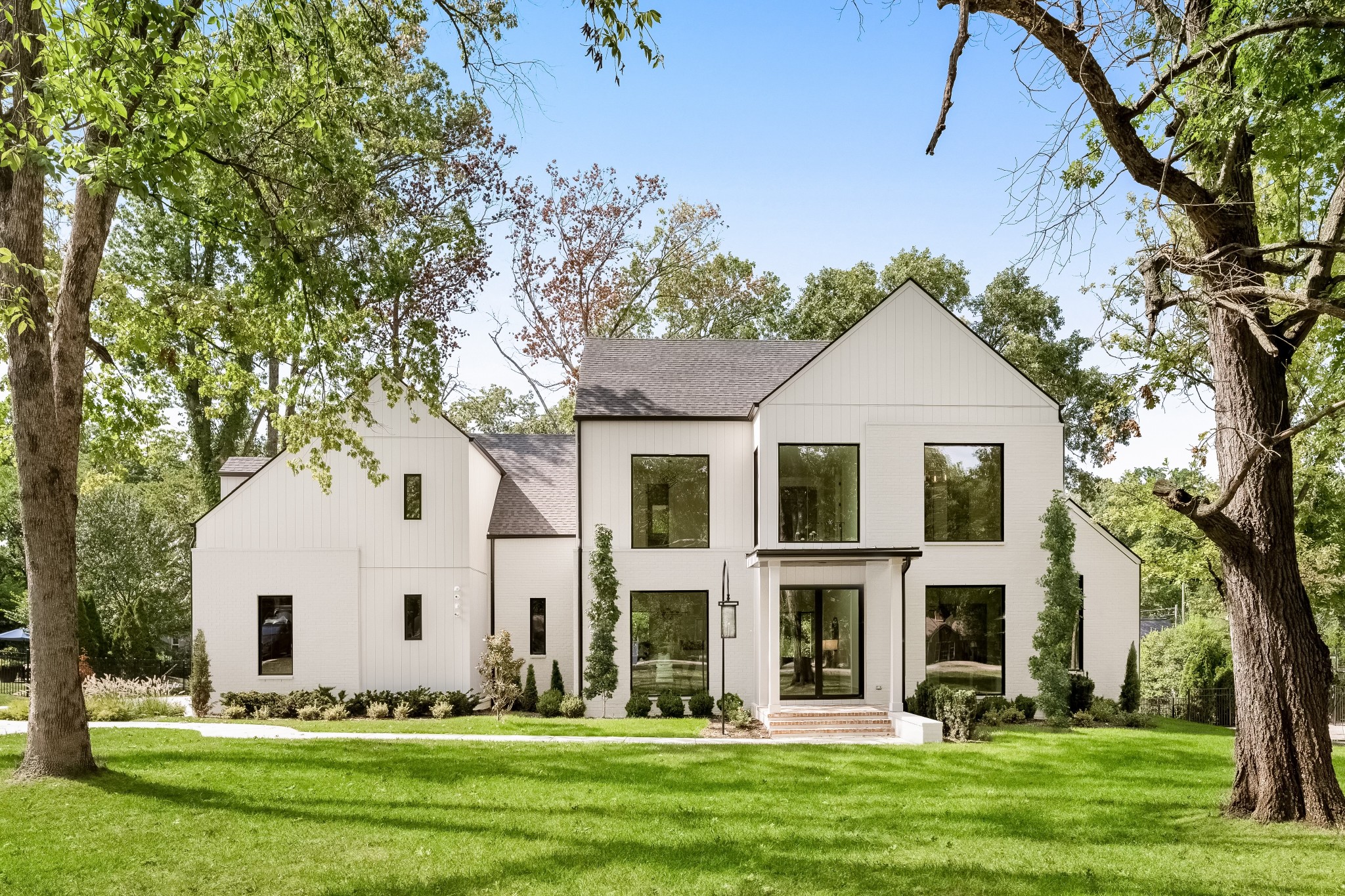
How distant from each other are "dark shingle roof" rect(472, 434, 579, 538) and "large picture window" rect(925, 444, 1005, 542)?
7850mm

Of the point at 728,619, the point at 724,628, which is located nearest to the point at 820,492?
the point at 728,619

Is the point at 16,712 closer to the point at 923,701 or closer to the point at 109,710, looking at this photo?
the point at 109,710

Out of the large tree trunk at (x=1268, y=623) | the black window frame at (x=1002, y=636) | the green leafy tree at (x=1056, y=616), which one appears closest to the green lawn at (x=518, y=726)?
the black window frame at (x=1002, y=636)

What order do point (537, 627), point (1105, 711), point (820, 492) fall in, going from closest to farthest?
point (1105, 711) < point (820, 492) < point (537, 627)

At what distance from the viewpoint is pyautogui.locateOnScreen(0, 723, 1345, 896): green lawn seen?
27.1 ft

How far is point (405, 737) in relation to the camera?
1659 centimetres

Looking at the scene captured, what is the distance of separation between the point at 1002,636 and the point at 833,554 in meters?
4.51

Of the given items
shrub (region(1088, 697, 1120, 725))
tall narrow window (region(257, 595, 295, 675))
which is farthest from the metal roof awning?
tall narrow window (region(257, 595, 295, 675))

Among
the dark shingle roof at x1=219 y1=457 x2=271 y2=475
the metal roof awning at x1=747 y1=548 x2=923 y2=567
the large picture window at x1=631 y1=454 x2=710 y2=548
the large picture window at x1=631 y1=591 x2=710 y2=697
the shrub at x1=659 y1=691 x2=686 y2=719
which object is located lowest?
the shrub at x1=659 y1=691 x2=686 y2=719

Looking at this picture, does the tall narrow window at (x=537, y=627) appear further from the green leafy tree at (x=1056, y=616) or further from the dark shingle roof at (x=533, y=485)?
the green leafy tree at (x=1056, y=616)

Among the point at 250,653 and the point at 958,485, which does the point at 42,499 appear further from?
the point at 958,485

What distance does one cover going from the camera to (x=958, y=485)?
2142 centimetres

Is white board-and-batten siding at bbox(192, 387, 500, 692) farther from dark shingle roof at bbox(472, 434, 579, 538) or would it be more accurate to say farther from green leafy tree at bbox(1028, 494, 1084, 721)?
green leafy tree at bbox(1028, 494, 1084, 721)

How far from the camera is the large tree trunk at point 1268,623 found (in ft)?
32.6
